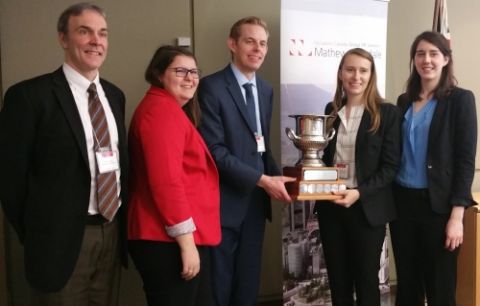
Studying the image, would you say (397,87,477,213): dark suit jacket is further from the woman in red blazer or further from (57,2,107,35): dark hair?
(57,2,107,35): dark hair

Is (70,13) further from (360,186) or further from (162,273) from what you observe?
(360,186)

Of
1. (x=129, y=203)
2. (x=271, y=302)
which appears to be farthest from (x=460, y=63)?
(x=129, y=203)

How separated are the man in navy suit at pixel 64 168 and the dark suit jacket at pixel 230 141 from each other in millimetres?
537

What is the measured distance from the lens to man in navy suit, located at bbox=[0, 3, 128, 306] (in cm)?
142

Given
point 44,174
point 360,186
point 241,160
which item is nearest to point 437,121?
point 360,186

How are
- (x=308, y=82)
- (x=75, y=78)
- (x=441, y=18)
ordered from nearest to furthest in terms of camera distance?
(x=75, y=78) → (x=308, y=82) → (x=441, y=18)

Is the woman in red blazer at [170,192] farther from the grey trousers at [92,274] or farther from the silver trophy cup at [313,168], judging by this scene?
the silver trophy cup at [313,168]

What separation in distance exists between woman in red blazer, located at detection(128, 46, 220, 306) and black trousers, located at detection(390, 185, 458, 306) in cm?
102

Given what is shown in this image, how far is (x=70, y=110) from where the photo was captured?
1.46 metres

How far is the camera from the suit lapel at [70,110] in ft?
4.76

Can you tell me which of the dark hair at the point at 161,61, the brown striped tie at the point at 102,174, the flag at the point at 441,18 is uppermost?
the flag at the point at 441,18

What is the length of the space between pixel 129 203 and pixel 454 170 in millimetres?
1534

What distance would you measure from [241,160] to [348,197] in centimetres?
54

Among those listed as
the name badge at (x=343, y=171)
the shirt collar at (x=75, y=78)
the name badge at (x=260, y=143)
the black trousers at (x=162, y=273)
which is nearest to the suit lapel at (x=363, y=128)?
the name badge at (x=343, y=171)
